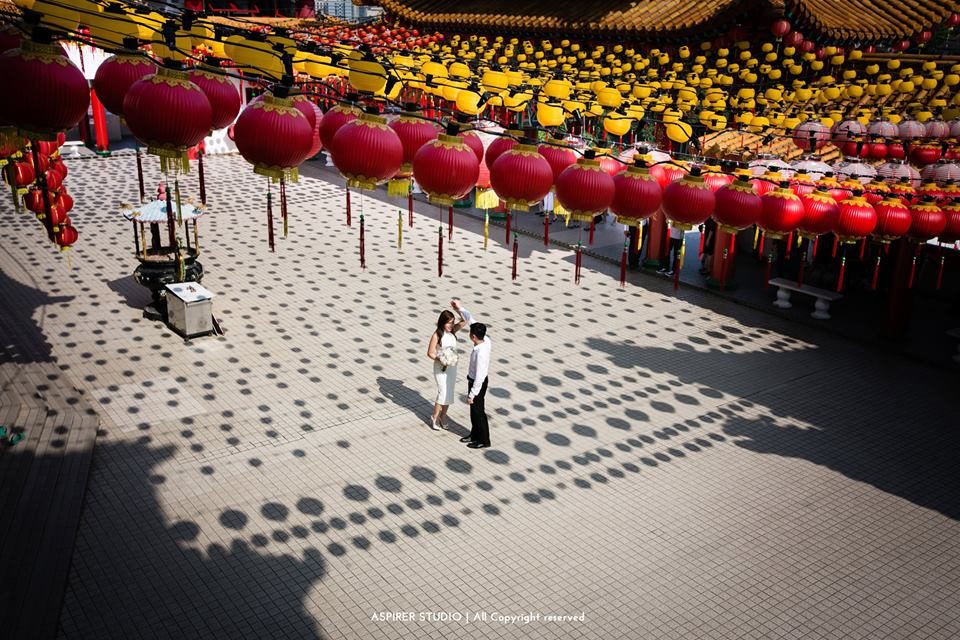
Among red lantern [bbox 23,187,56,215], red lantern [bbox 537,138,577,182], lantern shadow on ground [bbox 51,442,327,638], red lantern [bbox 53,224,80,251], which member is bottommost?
lantern shadow on ground [bbox 51,442,327,638]

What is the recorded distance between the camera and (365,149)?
516 centimetres

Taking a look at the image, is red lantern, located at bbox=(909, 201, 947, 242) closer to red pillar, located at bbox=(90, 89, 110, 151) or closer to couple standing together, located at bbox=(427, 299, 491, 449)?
couple standing together, located at bbox=(427, 299, 491, 449)

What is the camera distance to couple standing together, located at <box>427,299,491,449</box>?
8570mm

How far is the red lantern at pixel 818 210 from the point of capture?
804 cm

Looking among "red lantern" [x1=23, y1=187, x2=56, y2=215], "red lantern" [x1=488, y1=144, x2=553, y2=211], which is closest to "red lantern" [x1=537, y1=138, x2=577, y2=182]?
"red lantern" [x1=488, y1=144, x2=553, y2=211]

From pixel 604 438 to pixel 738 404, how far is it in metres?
2.29

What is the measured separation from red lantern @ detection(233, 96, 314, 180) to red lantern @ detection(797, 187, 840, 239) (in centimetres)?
537

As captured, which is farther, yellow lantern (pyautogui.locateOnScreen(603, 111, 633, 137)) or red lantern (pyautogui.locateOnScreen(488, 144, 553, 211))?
yellow lantern (pyautogui.locateOnScreen(603, 111, 633, 137))

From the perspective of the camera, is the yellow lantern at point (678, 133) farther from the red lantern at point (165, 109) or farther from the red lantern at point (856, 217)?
the red lantern at point (165, 109)

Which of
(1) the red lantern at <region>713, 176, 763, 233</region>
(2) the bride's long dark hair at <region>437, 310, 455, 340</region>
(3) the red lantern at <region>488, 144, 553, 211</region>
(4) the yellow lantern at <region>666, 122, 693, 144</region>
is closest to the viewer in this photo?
(3) the red lantern at <region>488, 144, 553, 211</region>

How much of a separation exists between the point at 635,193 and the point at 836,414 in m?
5.80

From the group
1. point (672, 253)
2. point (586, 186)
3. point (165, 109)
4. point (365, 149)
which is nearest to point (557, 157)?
point (586, 186)

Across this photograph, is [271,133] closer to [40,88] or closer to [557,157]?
[40,88]

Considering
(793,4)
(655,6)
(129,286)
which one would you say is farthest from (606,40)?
(129,286)
